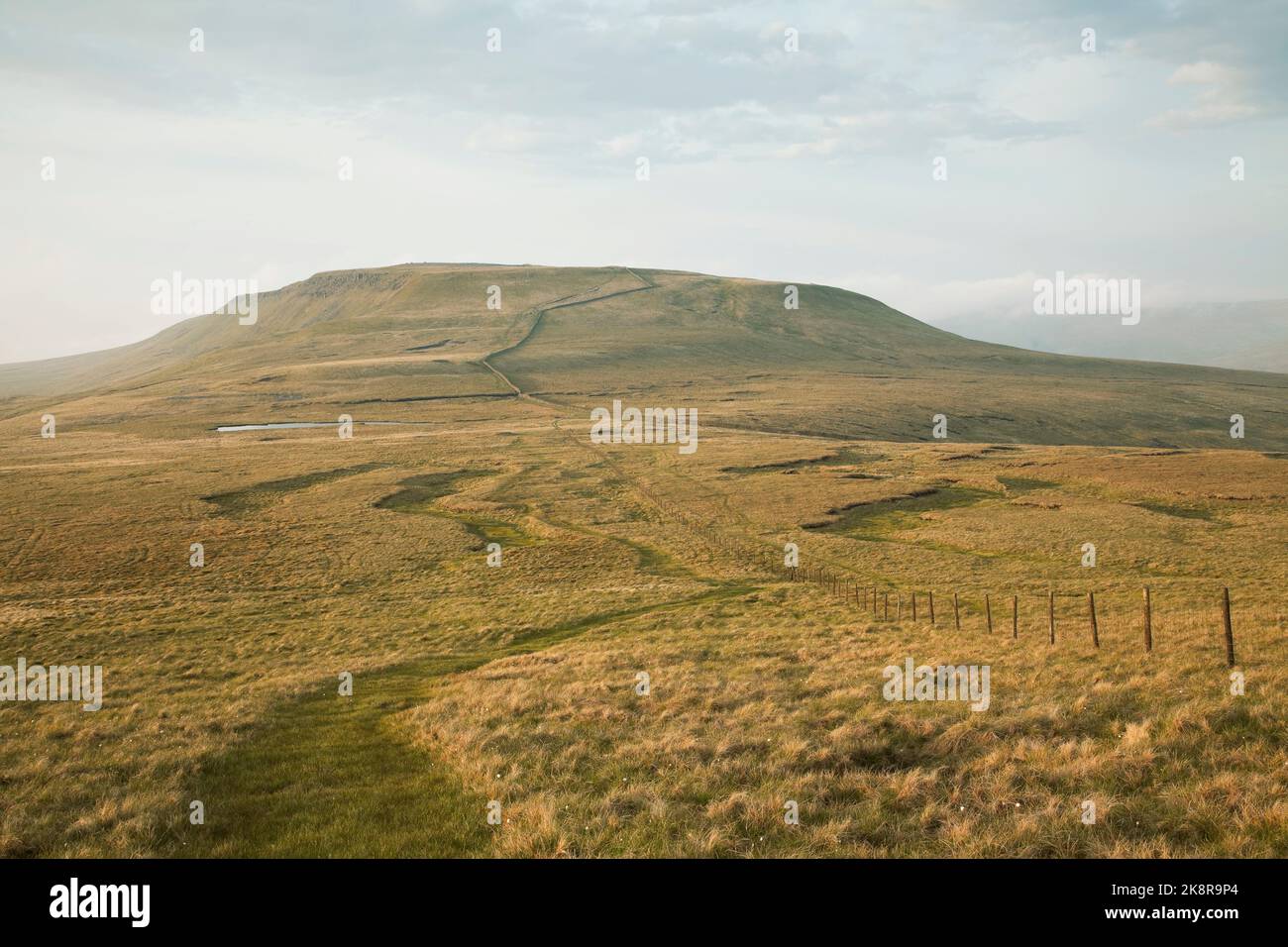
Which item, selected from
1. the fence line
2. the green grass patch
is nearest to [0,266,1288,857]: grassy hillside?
the green grass patch

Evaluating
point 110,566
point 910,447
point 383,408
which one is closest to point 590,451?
point 910,447

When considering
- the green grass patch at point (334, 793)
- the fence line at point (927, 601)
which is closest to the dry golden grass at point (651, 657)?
the green grass patch at point (334, 793)

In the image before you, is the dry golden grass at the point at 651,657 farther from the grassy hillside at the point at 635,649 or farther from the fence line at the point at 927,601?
the fence line at the point at 927,601

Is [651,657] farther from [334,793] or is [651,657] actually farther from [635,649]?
[334,793]

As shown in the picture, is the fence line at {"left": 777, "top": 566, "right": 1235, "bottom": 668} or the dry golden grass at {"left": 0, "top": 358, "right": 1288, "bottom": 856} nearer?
the dry golden grass at {"left": 0, "top": 358, "right": 1288, "bottom": 856}

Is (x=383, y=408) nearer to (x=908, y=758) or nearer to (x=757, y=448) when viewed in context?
(x=757, y=448)

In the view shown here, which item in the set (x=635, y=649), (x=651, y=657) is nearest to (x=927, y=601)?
(x=635, y=649)

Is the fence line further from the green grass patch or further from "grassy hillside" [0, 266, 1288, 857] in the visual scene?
the green grass patch

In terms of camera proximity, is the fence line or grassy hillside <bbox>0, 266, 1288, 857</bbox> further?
the fence line

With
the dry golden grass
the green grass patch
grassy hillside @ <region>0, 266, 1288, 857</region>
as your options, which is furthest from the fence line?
the green grass patch

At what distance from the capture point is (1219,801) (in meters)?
12.1

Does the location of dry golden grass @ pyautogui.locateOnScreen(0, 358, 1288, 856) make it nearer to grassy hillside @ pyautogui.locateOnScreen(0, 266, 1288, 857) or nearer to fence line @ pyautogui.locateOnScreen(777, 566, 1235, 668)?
grassy hillside @ pyautogui.locateOnScreen(0, 266, 1288, 857)

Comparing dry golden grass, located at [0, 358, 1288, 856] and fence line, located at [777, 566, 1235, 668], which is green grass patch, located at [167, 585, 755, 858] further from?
fence line, located at [777, 566, 1235, 668]
